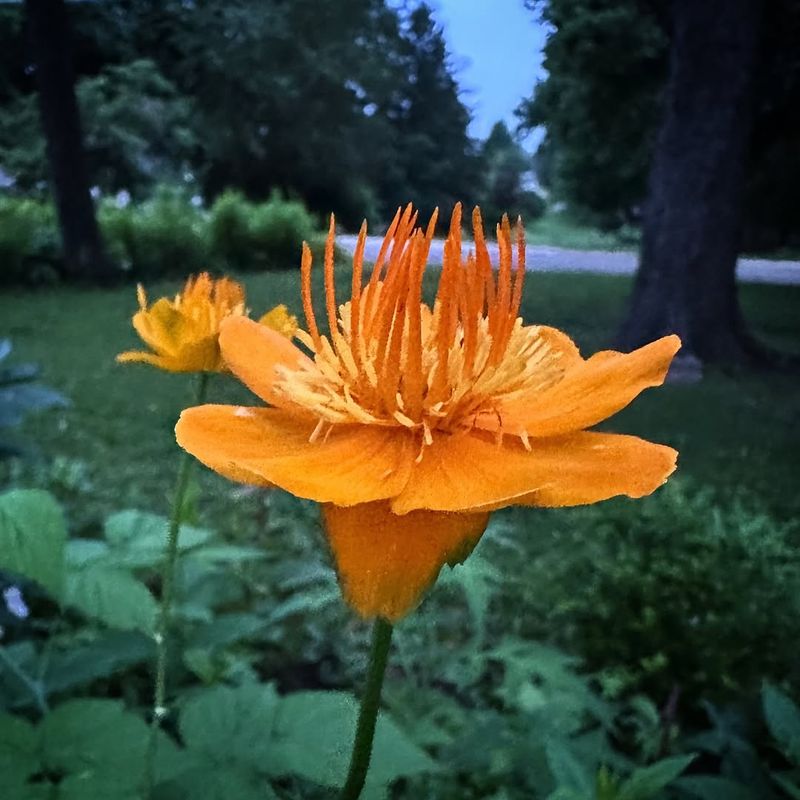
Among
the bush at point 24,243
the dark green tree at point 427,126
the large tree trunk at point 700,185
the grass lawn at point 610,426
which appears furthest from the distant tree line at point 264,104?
the large tree trunk at point 700,185

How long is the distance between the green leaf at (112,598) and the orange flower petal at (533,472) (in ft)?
1.37

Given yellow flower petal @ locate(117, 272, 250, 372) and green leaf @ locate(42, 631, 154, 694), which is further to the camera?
green leaf @ locate(42, 631, 154, 694)

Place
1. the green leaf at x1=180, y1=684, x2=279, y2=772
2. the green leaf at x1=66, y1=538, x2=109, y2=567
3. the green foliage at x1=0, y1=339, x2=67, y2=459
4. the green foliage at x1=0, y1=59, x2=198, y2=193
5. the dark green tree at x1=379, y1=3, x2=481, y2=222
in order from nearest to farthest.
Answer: the green leaf at x1=180, y1=684, x2=279, y2=772
the green leaf at x1=66, y1=538, x2=109, y2=567
the green foliage at x1=0, y1=339, x2=67, y2=459
the dark green tree at x1=379, y1=3, x2=481, y2=222
the green foliage at x1=0, y1=59, x2=198, y2=193

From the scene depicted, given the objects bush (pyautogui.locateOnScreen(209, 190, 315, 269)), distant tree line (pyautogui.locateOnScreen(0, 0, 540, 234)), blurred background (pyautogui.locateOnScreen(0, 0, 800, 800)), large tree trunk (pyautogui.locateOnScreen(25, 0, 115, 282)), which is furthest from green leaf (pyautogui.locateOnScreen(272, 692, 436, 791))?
large tree trunk (pyautogui.locateOnScreen(25, 0, 115, 282))

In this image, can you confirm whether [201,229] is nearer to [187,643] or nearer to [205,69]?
[205,69]

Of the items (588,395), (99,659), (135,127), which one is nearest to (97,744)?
(99,659)

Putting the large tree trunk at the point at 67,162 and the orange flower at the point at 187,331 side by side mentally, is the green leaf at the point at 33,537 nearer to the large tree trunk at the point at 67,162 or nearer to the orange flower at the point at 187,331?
the orange flower at the point at 187,331

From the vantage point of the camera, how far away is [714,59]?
2182mm

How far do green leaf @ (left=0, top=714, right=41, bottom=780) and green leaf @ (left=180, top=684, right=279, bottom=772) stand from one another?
9 centimetres

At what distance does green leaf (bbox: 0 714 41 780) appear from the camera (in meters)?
0.44

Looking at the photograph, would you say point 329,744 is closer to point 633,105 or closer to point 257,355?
point 257,355

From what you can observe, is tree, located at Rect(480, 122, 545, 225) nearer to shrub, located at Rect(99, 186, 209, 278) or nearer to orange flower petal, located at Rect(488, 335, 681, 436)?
orange flower petal, located at Rect(488, 335, 681, 436)

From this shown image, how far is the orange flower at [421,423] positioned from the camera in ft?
0.75

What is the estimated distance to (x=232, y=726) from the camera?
0.54m
